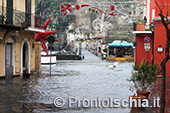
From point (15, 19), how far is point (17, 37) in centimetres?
151

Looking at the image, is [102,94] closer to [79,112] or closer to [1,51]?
[79,112]

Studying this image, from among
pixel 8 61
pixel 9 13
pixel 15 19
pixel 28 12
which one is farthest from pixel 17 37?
pixel 28 12

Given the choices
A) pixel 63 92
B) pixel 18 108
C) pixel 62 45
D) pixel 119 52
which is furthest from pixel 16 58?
pixel 62 45

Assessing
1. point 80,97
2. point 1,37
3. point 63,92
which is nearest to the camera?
point 80,97

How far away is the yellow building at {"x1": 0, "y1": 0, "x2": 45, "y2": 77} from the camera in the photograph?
72.7 ft

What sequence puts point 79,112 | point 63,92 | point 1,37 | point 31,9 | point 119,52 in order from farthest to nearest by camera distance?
point 119,52 < point 31,9 < point 1,37 < point 63,92 < point 79,112

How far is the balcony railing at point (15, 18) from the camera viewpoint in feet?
70.8

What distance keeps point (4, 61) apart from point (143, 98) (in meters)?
13.3

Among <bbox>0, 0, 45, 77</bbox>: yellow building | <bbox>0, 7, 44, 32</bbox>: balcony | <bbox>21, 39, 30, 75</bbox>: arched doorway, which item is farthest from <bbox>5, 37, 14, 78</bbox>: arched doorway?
<bbox>21, 39, 30, 75</bbox>: arched doorway

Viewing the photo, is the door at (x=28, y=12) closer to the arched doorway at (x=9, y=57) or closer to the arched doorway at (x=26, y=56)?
the arched doorway at (x=26, y=56)

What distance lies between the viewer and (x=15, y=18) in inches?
908

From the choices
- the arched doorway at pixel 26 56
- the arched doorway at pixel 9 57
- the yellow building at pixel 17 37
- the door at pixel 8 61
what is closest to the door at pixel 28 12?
the yellow building at pixel 17 37

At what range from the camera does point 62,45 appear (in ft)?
277

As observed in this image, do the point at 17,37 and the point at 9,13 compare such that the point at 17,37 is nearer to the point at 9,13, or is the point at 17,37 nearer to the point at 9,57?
the point at 9,57
